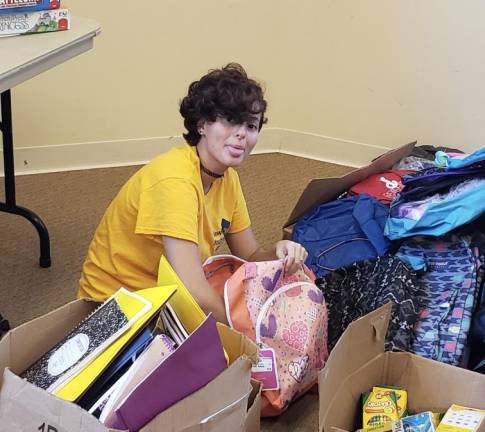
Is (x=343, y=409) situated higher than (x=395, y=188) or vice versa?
(x=395, y=188)

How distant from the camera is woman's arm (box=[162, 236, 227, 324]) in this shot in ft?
5.07

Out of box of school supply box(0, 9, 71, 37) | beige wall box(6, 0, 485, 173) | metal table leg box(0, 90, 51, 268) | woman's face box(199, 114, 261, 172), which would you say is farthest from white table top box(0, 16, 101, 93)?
beige wall box(6, 0, 485, 173)

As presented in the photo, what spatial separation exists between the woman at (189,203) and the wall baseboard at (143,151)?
1190 millimetres

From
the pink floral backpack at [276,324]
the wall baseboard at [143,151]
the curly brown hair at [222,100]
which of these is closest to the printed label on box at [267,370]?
the pink floral backpack at [276,324]

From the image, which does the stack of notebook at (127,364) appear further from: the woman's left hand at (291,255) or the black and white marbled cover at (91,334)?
the woman's left hand at (291,255)

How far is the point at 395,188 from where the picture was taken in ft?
7.18

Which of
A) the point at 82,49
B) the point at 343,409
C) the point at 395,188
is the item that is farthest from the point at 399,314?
the point at 82,49

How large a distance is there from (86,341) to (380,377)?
725 millimetres

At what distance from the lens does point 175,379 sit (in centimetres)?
120

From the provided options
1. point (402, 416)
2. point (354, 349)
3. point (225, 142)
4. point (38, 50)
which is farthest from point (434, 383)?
point (38, 50)

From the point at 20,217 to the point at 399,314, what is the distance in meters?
1.37

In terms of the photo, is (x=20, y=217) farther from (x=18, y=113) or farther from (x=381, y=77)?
(x=381, y=77)

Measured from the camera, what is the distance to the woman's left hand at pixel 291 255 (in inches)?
65.5

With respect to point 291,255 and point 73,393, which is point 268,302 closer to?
point 291,255
